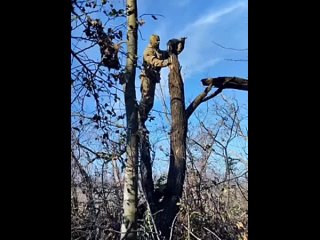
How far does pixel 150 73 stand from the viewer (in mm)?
2254

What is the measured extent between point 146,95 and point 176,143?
62 centimetres

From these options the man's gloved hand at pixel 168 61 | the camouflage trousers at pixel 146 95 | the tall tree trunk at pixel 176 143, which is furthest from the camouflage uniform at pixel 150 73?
the tall tree trunk at pixel 176 143

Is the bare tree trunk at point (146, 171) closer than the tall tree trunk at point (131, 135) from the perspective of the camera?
No

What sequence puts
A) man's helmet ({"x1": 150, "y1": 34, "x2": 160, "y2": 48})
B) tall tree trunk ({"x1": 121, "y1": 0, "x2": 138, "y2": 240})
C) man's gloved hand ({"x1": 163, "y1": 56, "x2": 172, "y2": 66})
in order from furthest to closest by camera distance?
man's gloved hand ({"x1": 163, "y1": 56, "x2": 172, "y2": 66}) < man's helmet ({"x1": 150, "y1": 34, "x2": 160, "y2": 48}) < tall tree trunk ({"x1": 121, "y1": 0, "x2": 138, "y2": 240})

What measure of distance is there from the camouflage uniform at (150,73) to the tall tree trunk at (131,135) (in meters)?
0.09

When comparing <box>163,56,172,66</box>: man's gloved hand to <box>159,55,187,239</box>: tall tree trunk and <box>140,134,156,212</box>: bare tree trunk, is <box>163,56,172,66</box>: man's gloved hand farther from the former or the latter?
<box>140,134,156,212</box>: bare tree trunk

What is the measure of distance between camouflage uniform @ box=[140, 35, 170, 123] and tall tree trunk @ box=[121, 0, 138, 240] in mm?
94

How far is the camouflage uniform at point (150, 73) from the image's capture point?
2.13m

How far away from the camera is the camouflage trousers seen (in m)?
2.10

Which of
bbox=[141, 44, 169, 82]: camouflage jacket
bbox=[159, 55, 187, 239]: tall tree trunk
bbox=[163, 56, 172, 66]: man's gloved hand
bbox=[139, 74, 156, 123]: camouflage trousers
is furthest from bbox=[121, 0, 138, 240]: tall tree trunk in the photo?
bbox=[163, 56, 172, 66]: man's gloved hand

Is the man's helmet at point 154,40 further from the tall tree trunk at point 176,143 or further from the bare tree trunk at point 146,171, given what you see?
the bare tree trunk at point 146,171

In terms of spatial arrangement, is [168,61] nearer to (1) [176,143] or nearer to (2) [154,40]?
(2) [154,40]

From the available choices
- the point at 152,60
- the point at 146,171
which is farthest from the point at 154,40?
the point at 146,171
